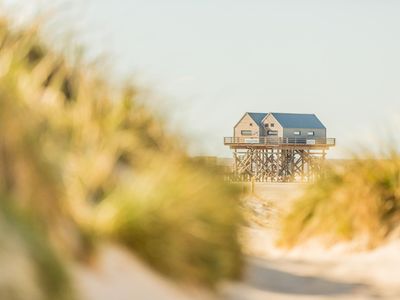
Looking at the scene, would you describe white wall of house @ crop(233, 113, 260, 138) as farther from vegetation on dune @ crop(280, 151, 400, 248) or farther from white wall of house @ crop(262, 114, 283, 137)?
vegetation on dune @ crop(280, 151, 400, 248)

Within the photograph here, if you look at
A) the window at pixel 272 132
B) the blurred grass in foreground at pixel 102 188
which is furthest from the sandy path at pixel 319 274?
the window at pixel 272 132

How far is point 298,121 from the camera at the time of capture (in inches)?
2437

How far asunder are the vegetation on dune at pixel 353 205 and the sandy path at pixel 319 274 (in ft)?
0.64

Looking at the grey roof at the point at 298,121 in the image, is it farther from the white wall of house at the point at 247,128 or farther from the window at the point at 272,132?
the white wall of house at the point at 247,128

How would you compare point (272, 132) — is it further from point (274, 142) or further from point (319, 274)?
point (319, 274)

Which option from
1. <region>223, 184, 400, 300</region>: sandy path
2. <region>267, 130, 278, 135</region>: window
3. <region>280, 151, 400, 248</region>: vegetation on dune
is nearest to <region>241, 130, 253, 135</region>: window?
<region>267, 130, 278, 135</region>: window

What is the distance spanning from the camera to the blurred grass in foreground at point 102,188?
5.03 meters

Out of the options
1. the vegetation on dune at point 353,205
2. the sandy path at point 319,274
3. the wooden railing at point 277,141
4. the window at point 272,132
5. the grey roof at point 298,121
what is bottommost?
the sandy path at point 319,274

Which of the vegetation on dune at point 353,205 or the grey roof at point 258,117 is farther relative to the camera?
the grey roof at point 258,117

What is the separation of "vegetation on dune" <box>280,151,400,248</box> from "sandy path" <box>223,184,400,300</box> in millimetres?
195

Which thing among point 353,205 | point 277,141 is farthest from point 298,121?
point 353,205

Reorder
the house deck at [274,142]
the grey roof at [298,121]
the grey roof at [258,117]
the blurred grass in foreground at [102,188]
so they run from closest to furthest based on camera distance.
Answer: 1. the blurred grass in foreground at [102,188]
2. the house deck at [274,142]
3. the grey roof at [298,121]
4. the grey roof at [258,117]

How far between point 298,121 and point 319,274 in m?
53.5

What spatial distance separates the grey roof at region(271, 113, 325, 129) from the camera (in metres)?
60.6
